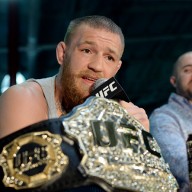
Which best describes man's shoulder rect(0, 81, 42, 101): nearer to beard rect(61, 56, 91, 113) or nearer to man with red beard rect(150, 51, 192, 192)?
beard rect(61, 56, 91, 113)

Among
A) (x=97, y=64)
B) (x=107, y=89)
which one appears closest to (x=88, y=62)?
(x=97, y=64)

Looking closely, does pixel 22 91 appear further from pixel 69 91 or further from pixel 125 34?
pixel 125 34

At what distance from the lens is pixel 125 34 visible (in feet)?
13.2

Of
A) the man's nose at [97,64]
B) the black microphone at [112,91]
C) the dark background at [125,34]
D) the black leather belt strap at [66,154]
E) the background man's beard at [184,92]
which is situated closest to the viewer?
the black leather belt strap at [66,154]

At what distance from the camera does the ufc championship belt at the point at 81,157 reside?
72cm

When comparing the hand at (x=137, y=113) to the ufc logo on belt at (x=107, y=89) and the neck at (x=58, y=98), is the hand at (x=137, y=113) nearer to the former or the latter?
the ufc logo on belt at (x=107, y=89)

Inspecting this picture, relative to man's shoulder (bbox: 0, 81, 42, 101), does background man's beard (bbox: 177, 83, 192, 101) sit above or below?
below

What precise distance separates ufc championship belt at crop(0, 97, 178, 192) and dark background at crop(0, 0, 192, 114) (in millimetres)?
2218

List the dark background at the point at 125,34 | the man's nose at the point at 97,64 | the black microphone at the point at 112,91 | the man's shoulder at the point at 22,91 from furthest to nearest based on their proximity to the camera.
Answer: the dark background at the point at 125,34 < the man's nose at the point at 97,64 < the man's shoulder at the point at 22,91 < the black microphone at the point at 112,91

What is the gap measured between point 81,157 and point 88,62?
49 centimetres

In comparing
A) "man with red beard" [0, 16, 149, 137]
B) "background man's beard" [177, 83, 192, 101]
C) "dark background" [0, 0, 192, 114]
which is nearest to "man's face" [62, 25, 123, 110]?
"man with red beard" [0, 16, 149, 137]

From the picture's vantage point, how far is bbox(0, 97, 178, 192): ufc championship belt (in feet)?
2.35

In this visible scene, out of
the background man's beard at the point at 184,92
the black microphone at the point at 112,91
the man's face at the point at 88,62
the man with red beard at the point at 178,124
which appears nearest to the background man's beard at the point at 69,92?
the man's face at the point at 88,62

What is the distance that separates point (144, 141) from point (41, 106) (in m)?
0.39
